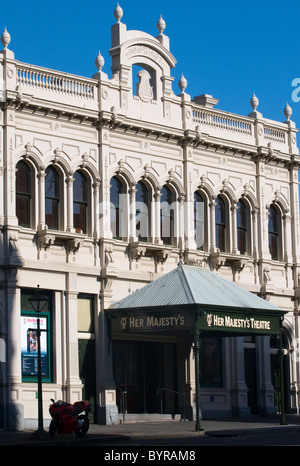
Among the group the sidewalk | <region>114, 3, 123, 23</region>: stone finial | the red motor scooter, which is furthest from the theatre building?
the red motor scooter

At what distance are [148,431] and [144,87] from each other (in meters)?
14.0

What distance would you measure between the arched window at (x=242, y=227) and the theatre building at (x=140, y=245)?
67 millimetres

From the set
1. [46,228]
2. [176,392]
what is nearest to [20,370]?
[46,228]

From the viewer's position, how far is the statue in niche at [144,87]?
136 ft

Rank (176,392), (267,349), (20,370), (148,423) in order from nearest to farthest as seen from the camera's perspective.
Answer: (20,370) < (148,423) < (176,392) < (267,349)

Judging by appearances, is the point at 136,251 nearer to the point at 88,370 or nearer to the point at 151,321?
the point at 151,321

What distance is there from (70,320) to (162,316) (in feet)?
10.2

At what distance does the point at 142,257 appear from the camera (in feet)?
132

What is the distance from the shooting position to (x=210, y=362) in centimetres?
4259

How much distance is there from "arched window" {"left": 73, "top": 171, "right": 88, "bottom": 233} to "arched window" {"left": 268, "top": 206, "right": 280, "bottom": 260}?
34.1 ft

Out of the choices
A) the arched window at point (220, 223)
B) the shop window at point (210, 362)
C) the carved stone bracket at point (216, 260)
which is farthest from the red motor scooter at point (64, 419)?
the arched window at point (220, 223)

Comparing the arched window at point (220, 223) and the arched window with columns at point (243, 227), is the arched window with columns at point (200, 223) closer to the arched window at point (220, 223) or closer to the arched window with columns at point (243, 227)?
the arched window at point (220, 223)

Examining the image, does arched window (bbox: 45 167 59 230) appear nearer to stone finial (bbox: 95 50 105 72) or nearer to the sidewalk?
stone finial (bbox: 95 50 105 72)

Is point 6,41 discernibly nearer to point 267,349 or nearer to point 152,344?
point 152,344
